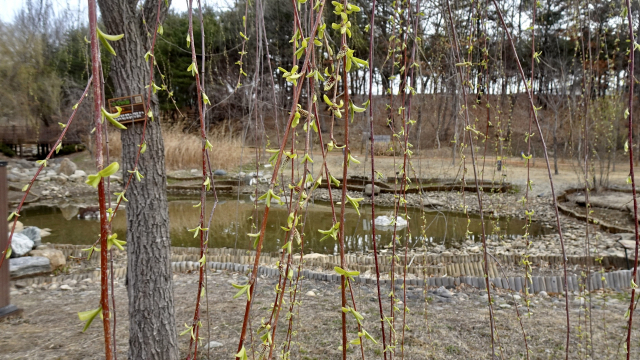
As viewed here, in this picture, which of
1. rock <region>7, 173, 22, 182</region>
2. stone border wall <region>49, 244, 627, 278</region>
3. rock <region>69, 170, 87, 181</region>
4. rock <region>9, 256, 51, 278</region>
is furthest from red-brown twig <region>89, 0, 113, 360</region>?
rock <region>7, 173, 22, 182</region>

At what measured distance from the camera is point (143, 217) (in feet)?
6.25

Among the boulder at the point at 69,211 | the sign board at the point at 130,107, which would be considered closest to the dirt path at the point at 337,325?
the sign board at the point at 130,107

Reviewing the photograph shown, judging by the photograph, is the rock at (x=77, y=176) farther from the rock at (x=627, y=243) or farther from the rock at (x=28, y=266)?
the rock at (x=627, y=243)

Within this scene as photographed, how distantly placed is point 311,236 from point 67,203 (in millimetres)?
5894

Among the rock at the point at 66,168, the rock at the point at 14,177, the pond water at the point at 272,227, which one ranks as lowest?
the pond water at the point at 272,227

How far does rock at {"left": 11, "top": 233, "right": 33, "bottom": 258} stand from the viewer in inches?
169

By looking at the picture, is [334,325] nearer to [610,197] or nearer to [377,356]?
[377,356]

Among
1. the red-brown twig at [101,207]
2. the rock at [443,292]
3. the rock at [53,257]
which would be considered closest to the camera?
the red-brown twig at [101,207]

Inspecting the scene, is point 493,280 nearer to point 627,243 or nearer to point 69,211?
point 627,243

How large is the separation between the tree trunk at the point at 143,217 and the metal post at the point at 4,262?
4.67 feet

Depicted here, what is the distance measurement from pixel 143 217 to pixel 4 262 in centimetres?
165

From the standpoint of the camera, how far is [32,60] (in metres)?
10.6

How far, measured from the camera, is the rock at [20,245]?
14.1 ft

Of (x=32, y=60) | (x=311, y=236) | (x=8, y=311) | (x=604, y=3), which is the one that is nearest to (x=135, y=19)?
(x=8, y=311)
